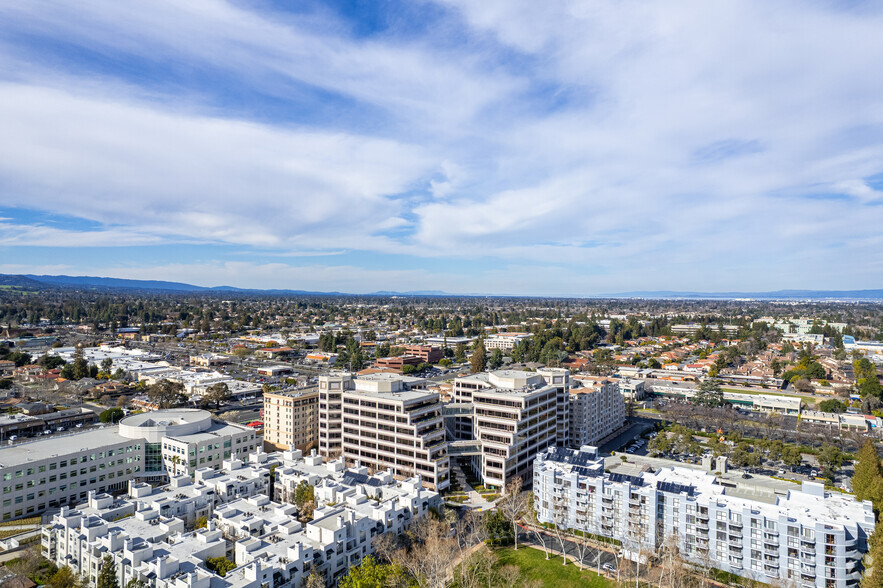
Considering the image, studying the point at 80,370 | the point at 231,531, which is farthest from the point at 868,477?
the point at 80,370

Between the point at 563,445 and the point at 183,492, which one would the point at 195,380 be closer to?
the point at 183,492

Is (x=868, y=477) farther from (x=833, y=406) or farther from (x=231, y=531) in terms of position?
(x=231, y=531)

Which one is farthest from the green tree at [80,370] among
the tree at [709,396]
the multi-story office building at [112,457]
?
the tree at [709,396]

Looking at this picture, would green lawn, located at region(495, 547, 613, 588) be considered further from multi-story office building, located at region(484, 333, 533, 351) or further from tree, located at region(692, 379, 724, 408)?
multi-story office building, located at region(484, 333, 533, 351)

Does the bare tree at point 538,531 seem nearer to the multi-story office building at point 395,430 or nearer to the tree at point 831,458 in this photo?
the multi-story office building at point 395,430

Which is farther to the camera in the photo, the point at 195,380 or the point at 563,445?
the point at 195,380

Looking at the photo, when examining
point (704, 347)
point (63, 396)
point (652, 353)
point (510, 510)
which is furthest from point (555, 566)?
point (704, 347)
